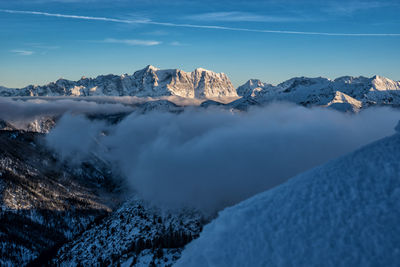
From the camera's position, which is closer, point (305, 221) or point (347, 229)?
point (347, 229)

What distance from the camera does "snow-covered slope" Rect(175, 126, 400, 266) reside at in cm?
895

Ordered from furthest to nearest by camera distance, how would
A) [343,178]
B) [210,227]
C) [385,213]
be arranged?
[210,227]
[343,178]
[385,213]

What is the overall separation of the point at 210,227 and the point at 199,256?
201 cm

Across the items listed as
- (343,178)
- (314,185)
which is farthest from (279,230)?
(343,178)

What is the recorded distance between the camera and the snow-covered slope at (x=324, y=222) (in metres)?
8.95

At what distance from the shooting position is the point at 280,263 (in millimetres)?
9602

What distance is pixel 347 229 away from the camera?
937 centimetres

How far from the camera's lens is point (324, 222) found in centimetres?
995

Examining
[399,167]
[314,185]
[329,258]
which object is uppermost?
[399,167]

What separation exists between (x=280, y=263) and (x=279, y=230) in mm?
1271

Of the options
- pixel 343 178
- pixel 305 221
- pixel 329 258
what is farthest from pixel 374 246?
pixel 343 178

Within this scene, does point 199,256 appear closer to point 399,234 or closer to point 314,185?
point 314,185

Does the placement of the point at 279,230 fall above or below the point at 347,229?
below

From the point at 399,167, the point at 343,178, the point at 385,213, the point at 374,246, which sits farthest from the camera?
the point at 343,178
